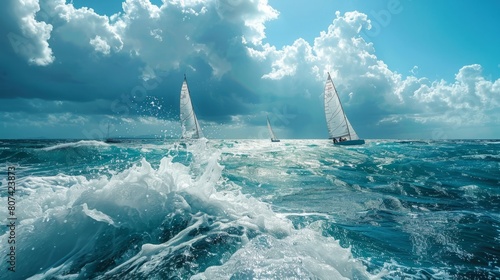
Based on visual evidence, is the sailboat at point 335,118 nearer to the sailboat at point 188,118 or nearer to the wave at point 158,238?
the sailboat at point 188,118

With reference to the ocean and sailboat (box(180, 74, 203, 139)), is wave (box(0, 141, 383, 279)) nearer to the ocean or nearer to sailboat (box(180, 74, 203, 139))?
the ocean

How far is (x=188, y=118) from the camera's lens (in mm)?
50625

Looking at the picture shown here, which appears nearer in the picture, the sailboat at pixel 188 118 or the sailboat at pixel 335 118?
the sailboat at pixel 335 118

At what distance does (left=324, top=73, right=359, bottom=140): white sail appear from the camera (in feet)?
152

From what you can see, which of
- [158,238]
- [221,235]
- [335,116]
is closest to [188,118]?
[335,116]

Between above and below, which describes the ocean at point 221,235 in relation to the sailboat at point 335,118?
below

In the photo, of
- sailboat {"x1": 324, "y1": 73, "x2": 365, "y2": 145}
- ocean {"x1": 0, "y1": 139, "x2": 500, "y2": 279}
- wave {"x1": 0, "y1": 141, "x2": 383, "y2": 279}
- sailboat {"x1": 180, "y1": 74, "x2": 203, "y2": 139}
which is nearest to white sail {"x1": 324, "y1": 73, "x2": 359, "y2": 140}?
sailboat {"x1": 324, "y1": 73, "x2": 365, "y2": 145}

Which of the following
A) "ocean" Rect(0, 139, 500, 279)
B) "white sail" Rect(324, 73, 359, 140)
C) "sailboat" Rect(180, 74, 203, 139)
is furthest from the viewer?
"sailboat" Rect(180, 74, 203, 139)

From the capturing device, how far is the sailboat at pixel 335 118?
46.4m

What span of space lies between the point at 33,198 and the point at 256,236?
710cm

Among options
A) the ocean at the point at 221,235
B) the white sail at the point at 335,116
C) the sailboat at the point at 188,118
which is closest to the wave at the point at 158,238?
the ocean at the point at 221,235

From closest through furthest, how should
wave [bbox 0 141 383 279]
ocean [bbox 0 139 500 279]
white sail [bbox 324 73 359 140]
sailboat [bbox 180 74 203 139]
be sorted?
1. wave [bbox 0 141 383 279]
2. ocean [bbox 0 139 500 279]
3. white sail [bbox 324 73 359 140]
4. sailboat [bbox 180 74 203 139]

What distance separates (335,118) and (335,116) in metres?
0.54

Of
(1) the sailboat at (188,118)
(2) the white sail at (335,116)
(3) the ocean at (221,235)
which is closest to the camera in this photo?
(3) the ocean at (221,235)
